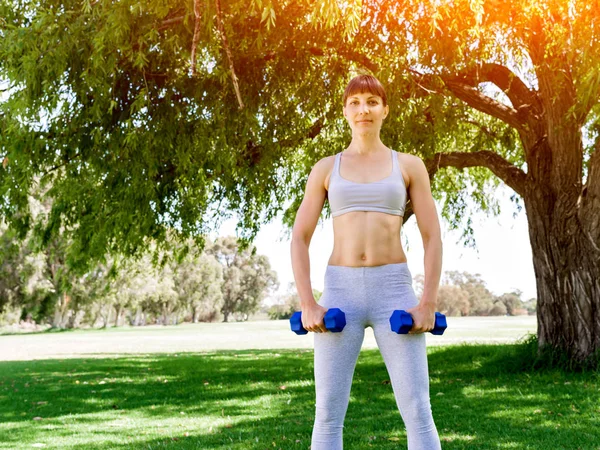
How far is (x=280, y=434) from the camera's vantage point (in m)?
5.76

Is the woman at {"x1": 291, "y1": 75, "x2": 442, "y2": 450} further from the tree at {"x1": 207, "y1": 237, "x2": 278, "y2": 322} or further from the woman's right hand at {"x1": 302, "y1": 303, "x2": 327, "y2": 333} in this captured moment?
the tree at {"x1": 207, "y1": 237, "x2": 278, "y2": 322}

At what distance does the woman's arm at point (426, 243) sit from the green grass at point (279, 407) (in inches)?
115

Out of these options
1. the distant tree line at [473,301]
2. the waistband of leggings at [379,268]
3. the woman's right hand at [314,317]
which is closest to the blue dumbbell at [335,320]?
the woman's right hand at [314,317]

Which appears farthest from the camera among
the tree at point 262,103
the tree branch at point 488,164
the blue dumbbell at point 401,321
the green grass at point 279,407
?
the tree branch at point 488,164

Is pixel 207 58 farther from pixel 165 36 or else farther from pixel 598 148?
pixel 598 148

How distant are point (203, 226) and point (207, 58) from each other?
10.6 ft

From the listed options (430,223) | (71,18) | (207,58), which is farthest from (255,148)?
(430,223)

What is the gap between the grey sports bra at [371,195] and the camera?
2.57 m

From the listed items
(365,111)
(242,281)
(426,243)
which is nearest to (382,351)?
(426,243)

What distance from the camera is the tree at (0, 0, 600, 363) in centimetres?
711

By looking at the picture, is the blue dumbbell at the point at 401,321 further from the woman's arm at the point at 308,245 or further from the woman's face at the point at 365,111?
the woman's face at the point at 365,111

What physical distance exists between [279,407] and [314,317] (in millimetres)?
5225

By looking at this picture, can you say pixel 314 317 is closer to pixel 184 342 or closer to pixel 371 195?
pixel 371 195

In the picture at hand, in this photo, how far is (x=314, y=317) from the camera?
8.01 feet
